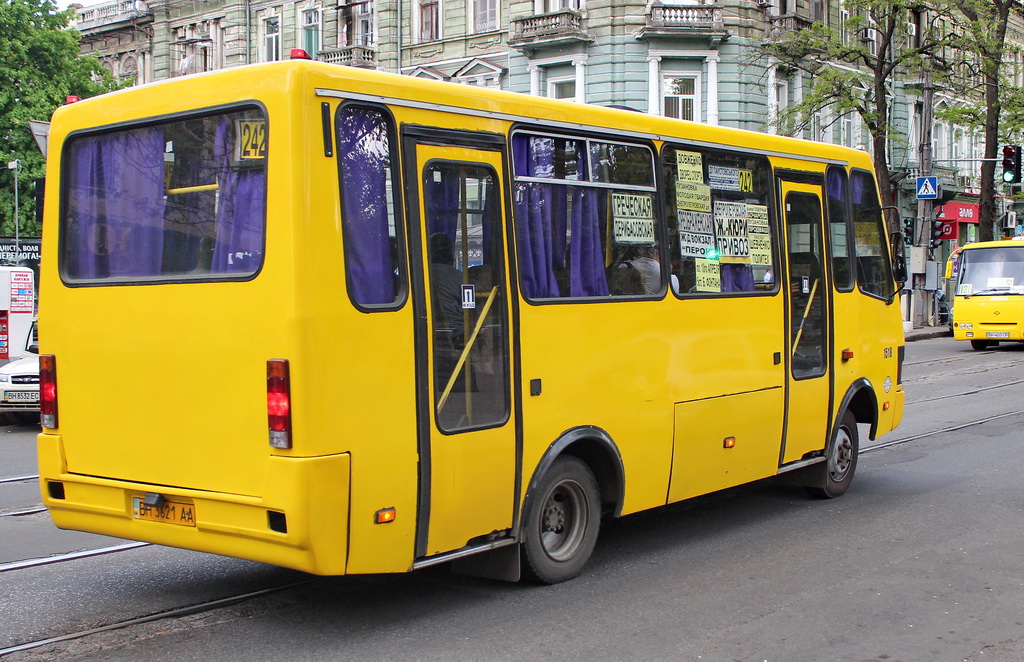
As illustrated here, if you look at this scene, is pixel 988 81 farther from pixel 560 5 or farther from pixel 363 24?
pixel 363 24

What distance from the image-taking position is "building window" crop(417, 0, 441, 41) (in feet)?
128

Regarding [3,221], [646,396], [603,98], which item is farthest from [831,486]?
[3,221]

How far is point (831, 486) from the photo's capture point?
9.30 meters

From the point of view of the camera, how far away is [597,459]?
273 inches

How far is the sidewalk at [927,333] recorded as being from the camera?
1248 inches

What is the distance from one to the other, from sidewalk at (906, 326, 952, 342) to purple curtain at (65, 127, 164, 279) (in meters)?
27.7

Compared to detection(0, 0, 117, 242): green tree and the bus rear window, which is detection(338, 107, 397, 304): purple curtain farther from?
detection(0, 0, 117, 242): green tree

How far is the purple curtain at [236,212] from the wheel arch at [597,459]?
1993 mm

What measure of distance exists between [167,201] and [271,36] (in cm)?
3948

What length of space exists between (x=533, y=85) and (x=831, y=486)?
95.0 feet

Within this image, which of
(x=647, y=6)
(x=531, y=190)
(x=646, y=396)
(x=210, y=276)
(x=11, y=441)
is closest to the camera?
(x=210, y=276)

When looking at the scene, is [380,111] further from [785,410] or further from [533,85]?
[533,85]

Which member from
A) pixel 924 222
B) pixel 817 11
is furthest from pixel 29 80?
pixel 924 222

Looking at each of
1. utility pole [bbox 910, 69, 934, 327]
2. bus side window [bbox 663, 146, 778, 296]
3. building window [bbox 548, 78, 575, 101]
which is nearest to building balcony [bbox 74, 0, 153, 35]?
building window [bbox 548, 78, 575, 101]
